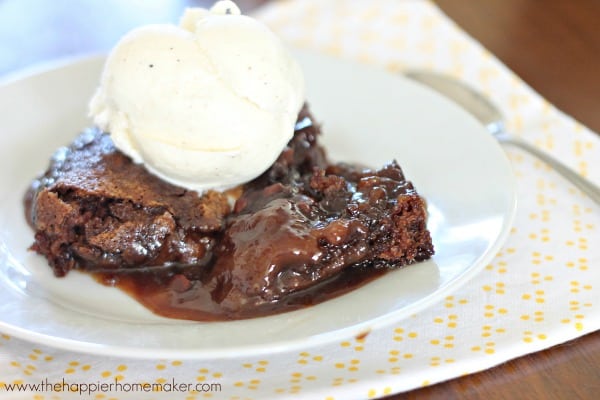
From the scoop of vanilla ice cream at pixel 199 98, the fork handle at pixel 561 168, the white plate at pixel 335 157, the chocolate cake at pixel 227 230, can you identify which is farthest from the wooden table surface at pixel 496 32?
the scoop of vanilla ice cream at pixel 199 98

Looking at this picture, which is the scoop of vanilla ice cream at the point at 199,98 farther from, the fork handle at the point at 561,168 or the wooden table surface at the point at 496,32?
the wooden table surface at the point at 496,32

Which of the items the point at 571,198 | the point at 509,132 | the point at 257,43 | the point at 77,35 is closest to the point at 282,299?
the point at 257,43

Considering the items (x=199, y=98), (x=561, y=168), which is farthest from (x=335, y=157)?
(x=561, y=168)

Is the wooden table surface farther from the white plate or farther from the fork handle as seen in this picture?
the white plate

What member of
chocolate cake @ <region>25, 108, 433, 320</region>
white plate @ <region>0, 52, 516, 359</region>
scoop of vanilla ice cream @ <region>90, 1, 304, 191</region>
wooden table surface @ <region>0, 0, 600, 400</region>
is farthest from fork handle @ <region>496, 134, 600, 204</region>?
scoop of vanilla ice cream @ <region>90, 1, 304, 191</region>

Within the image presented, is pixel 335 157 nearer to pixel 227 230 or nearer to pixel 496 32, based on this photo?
pixel 227 230
